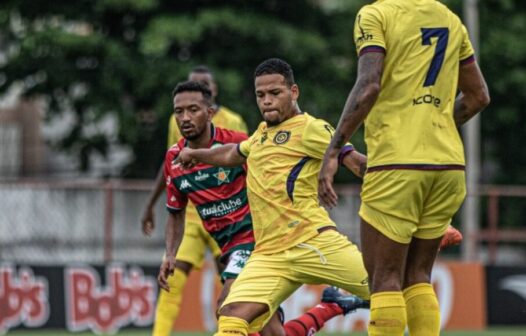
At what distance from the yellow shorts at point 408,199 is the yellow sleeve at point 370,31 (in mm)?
658

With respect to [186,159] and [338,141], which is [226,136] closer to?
[186,159]

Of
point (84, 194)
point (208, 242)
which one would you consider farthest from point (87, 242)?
point (208, 242)

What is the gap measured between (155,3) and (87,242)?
528 cm

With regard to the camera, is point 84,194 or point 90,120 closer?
point 84,194

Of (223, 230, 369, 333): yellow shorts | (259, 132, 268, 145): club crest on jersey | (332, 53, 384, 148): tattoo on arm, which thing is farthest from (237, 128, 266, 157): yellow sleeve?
(332, 53, 384, 148): tattoo on arm

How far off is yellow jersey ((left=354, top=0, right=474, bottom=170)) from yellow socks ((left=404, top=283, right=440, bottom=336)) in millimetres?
742

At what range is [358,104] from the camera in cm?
696

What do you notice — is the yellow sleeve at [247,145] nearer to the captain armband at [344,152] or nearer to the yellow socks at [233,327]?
the captain armband at [344,152]

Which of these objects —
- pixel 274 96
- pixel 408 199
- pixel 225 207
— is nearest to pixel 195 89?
pixel 225 207

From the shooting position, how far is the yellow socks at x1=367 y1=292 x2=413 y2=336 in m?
7.11

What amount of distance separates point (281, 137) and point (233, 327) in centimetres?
122

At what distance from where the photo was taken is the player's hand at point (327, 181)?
698cm

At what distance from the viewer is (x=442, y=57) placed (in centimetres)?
717

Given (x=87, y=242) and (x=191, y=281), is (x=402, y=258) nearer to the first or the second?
(x=191, y=281)
